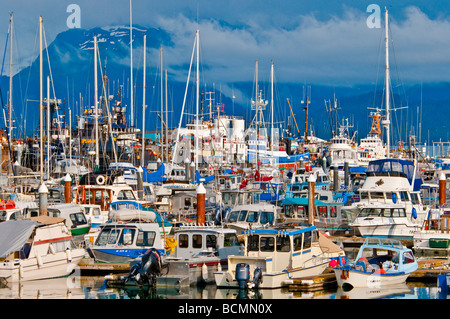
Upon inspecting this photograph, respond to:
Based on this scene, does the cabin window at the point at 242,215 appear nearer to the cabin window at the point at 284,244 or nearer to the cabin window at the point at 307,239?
the cabin window at the point at 307,239

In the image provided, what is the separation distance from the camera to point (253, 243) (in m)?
22.0

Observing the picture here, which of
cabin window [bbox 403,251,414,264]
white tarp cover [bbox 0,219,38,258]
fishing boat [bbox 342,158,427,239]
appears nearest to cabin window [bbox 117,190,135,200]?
fishing boat [bbox 342,158,427,239]

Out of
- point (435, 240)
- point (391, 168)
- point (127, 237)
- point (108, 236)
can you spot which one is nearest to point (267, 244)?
point (127, 237)

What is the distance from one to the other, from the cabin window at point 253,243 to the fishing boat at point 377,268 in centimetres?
256

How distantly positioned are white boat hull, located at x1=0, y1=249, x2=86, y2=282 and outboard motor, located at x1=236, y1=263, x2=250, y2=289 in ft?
21.7

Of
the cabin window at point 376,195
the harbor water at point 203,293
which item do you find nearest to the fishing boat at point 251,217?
the cabin window at point 376,195

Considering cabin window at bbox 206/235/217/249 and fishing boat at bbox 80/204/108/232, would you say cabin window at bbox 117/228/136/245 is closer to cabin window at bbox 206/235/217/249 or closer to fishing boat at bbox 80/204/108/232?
cabin window at bbox 206/235/217/249

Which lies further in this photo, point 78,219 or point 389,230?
point 389,230

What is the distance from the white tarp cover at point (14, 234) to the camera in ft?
73.7

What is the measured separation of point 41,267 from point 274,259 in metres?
7.76

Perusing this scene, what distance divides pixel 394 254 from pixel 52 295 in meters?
10.8

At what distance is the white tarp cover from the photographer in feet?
73.7

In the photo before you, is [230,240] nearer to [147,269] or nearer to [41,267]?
[147,269]
